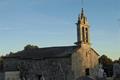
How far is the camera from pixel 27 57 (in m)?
58.9

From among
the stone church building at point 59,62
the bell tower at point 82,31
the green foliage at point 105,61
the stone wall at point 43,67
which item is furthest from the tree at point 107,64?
the stone wall at point 43,67

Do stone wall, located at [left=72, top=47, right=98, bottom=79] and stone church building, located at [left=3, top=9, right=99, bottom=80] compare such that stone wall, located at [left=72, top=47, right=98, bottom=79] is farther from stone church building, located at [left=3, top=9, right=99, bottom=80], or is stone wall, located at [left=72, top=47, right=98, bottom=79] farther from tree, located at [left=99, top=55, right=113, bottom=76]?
tree, located at [left=99, top=55, right=113, bottom=76]

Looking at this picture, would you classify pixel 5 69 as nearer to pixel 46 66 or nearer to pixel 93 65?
pixel 46 66

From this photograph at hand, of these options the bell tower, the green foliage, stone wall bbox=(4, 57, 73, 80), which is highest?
the bell tower

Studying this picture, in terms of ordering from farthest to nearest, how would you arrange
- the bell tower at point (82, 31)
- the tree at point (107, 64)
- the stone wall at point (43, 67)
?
the tree at point (107, 64)
the bell tower at point (82, 31)
the stone wall at point (43, 67)

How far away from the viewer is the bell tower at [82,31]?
55781 mm

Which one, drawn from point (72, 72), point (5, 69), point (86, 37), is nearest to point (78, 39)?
point (86, 37)

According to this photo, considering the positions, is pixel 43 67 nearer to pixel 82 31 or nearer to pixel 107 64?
pixel 82 31

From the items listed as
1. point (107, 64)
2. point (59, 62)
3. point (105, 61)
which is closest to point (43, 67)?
point (59, 62)

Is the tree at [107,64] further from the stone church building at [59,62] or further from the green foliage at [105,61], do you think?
the stone church building at [59,62]

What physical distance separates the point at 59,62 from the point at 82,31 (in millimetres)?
5638

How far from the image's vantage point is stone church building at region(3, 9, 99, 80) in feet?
179

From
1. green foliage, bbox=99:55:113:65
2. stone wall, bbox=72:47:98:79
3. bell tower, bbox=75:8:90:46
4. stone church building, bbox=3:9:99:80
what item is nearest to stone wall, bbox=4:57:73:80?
stone church building, bbox=3:9:99:80

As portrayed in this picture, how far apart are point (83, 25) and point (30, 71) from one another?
10.6m
